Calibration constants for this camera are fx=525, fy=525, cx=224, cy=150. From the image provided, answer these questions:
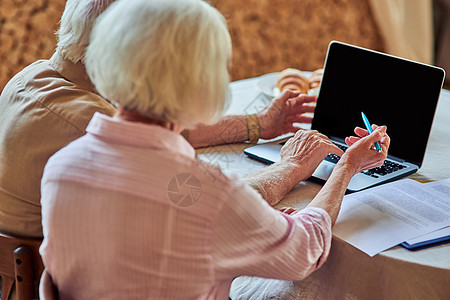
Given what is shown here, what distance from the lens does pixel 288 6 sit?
3.68 metres

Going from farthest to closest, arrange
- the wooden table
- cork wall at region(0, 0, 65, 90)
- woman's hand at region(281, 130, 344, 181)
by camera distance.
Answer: cork wall at region(0, 0, 65, 90), woman's hand at region(281, 130, 344, 181), the wooden table

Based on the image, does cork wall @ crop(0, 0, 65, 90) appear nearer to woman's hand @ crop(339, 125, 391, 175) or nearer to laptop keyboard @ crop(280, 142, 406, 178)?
laptop keyboard @ crop(280, 142, 406, 178)

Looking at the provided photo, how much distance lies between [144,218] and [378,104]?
880 mm

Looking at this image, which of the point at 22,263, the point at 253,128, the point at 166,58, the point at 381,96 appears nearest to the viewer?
the point at 166,58

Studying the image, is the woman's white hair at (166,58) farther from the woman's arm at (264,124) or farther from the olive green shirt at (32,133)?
the woman's arm at (264,124)

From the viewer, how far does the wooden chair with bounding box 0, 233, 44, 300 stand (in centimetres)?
99

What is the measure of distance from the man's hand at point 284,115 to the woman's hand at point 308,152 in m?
0.27

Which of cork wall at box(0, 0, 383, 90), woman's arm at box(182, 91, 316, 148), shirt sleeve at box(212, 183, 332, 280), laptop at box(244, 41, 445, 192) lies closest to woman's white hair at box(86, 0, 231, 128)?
shirt sleeve at box(212, 183, 332, 280)

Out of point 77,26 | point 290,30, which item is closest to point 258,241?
point 77,26

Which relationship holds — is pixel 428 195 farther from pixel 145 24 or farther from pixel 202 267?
pixel 145 24

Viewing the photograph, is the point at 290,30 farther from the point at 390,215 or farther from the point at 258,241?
the point at 258,241

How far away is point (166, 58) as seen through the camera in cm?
78

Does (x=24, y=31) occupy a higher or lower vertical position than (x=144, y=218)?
lower

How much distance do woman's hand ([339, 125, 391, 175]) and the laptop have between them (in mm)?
71
